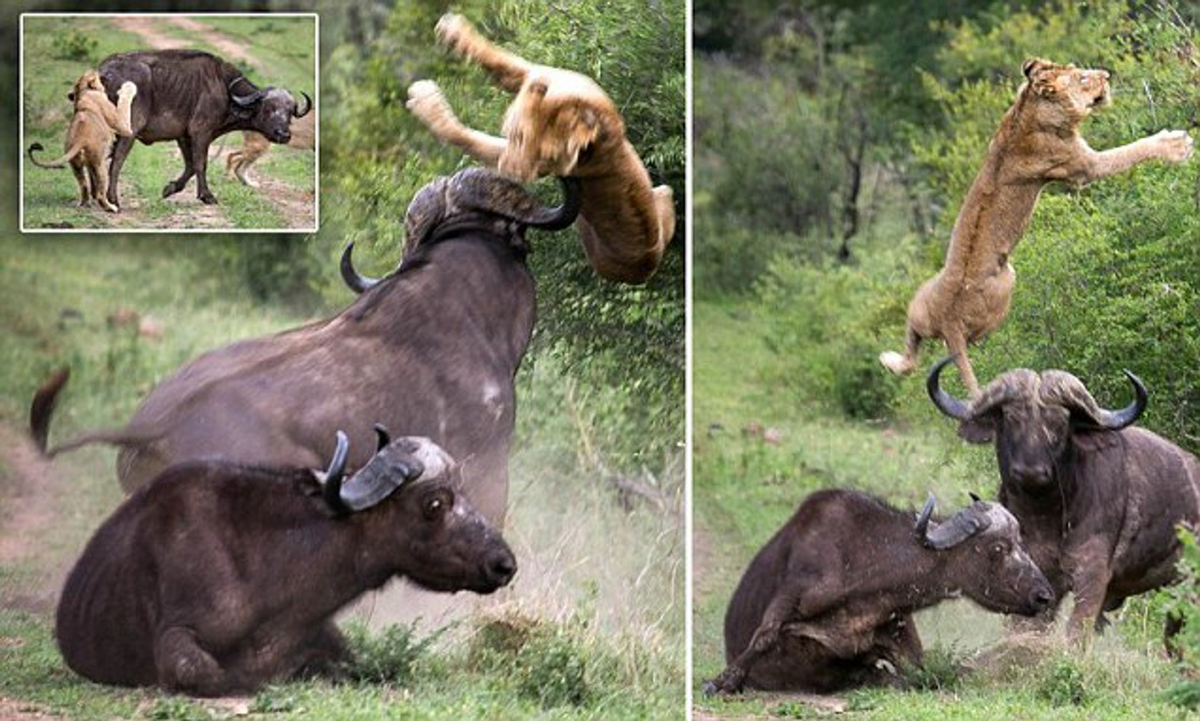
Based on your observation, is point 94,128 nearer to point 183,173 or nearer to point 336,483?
point 183,173

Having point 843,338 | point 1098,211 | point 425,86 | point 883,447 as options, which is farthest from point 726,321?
point 425,86

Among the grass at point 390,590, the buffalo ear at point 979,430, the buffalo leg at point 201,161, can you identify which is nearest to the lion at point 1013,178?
the buffalo ear at point 979,430

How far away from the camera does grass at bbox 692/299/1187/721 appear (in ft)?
38.1

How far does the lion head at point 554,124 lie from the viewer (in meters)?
10.4

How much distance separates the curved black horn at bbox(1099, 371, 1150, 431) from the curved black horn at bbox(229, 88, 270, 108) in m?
→ 3.73

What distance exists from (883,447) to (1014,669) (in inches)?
179

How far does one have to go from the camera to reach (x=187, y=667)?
10.2m

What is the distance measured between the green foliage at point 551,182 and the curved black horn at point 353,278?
45 millimetres

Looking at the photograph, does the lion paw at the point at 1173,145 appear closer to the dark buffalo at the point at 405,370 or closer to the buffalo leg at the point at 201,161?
the dark buffalo at the point at 405,370

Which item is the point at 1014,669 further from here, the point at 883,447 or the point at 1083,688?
the point at 883,447

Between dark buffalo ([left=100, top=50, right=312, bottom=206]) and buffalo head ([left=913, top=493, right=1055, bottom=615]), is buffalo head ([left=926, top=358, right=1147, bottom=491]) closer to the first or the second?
buffalo head ([left=913, top=493, right=1055, bottom=615])

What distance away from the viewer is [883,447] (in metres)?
16.2

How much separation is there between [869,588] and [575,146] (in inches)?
95.0

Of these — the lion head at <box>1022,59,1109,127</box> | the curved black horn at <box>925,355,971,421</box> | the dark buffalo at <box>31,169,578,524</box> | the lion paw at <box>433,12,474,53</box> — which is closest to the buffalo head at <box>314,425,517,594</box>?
the dark buffalo at <box>31,169,578,524</box>
